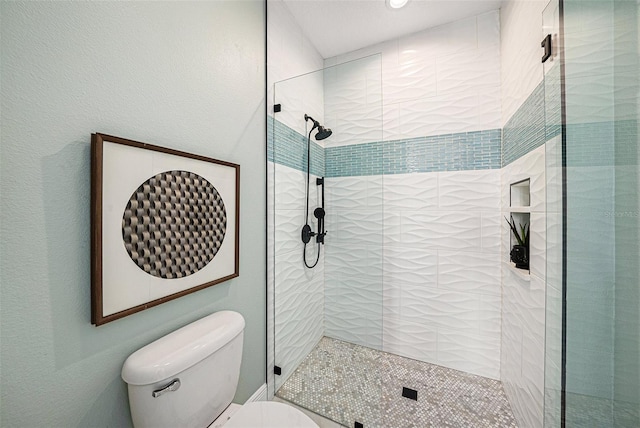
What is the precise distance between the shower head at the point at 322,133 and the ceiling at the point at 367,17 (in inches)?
33.8

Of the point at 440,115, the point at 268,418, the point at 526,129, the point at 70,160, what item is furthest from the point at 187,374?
the point at 440,115

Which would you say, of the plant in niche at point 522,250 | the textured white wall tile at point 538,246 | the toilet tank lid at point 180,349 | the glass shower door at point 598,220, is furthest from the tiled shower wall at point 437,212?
the glass shower door at point 598,220

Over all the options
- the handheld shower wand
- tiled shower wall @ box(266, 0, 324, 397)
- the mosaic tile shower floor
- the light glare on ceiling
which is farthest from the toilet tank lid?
the light glare on ceiling

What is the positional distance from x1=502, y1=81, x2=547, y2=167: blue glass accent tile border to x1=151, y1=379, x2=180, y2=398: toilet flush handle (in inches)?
64.0

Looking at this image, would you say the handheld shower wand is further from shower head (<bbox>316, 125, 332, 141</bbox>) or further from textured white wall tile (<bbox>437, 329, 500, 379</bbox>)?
textured white wall tile (<bbox>437, 329, 500, 379</bbox>)

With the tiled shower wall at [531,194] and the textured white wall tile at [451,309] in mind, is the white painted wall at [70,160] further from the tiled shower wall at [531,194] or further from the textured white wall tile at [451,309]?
the textured white wall tile at [451,309]

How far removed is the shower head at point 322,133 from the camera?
1.39 meters

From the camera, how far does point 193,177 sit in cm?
100

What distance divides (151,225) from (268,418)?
2.77 feet

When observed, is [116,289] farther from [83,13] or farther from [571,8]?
[571,8]

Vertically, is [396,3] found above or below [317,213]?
above

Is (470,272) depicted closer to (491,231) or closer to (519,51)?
(491,231)

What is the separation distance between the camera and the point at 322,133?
55.5 inches

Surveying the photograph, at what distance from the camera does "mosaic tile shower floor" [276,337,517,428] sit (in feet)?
4.40
